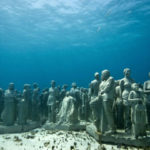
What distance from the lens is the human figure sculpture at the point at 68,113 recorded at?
15.4 m

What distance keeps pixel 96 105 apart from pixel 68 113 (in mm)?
4391

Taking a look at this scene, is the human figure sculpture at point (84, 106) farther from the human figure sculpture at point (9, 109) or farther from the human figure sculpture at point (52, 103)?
the human figure sculpture at point (9, 109)

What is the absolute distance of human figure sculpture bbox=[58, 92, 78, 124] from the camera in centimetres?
1537

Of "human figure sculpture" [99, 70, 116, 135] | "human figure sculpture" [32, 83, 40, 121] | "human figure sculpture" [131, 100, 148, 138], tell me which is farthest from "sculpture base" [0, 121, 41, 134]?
"human figure sculpture" [131, 100, 148, 138]

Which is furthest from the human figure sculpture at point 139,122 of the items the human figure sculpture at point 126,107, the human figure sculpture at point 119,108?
the human figure sculpture at point 119,108

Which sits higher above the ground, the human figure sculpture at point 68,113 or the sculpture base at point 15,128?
the human figure sculpture at point 68,113

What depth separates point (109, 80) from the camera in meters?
11.1

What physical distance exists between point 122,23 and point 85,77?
131 metres

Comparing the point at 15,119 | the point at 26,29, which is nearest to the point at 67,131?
the point at 15,119

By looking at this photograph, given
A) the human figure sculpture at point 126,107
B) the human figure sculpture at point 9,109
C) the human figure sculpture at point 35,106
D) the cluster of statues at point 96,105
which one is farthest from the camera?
the human figure sculpture at point 35,106

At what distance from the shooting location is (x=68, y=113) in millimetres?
15648

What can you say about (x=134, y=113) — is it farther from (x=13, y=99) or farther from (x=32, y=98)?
(x=32, y=98)

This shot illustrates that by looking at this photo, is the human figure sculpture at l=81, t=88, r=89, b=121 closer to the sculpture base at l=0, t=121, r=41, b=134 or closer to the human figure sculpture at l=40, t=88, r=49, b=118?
the human figure sculpture at l=40, t=88, r=49, b=118

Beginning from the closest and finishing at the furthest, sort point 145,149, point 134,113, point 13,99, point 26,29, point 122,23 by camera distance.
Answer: point 145,149, point 134,113, point 13,99, point 122,23, point 26,29
